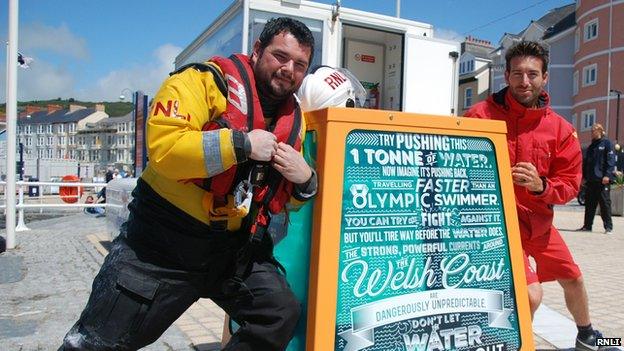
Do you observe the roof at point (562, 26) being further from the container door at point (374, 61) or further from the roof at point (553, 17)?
the container door at point (374, 61)

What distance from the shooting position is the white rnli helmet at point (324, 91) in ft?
9.44

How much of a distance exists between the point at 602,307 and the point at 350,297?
3.75 meters

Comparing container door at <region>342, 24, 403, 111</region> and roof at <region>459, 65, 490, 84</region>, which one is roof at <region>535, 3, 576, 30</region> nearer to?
roof at <region>459, 65, 490, 84</region>

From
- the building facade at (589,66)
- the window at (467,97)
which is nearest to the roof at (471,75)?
the window at (467,97)

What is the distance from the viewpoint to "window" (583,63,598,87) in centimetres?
4150

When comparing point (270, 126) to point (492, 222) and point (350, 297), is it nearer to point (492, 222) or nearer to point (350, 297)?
point (350, 297)

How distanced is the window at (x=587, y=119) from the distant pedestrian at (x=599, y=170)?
34.7 m

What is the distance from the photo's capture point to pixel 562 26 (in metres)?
47.5

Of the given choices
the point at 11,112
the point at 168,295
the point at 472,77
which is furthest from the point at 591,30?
the point at 168,295

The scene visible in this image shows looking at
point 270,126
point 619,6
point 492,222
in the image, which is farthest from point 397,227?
point 619,6

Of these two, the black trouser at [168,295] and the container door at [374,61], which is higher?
the container door at [374,61]

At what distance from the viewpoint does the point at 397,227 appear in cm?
217

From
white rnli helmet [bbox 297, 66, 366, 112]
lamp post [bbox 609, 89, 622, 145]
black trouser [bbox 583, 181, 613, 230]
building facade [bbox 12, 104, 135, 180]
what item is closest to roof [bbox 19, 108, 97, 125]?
building facade [bbox 12, 104, 135, 180]

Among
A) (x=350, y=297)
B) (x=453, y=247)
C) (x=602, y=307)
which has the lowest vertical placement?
(x=602, y=307)
